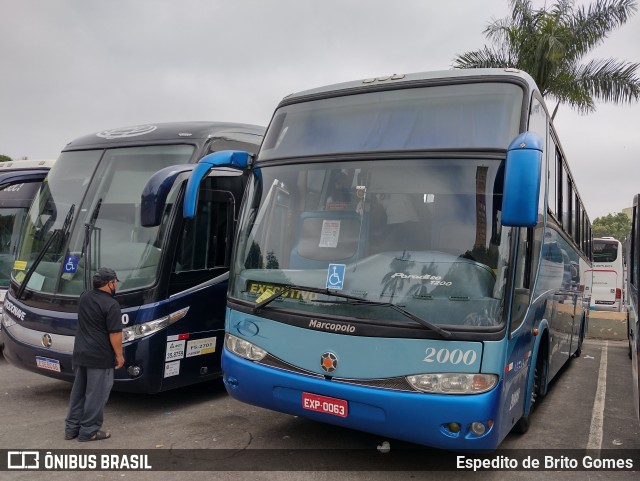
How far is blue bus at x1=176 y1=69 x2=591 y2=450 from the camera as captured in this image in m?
4.41

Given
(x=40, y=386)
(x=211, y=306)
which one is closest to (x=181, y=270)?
(x=211, y=306)

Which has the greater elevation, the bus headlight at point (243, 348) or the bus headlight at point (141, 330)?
the bus headlight at point (243, 348)

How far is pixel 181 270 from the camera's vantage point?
6805mm

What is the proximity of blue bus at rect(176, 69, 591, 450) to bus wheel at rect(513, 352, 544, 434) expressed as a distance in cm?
8

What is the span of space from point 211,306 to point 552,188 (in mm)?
3979

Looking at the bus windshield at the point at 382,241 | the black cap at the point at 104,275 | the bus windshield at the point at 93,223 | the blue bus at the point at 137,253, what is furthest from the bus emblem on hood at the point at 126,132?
the bus windshield at the point at 382,241

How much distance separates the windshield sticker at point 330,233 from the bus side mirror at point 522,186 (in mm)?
1393

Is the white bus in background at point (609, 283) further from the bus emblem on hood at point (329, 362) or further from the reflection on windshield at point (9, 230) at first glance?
the bus emblem on hood at point (329, 362)

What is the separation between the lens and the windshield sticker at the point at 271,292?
496 centimetres

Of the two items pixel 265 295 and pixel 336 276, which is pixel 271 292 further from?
pixel 336 276

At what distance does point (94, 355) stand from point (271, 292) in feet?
→ 6.02

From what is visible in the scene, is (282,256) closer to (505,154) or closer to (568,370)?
(505,154)

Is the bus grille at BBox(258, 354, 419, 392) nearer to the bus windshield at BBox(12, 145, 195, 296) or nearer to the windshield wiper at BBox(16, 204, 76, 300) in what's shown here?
the bus windshield at BBox(12, 145, 195, 296)

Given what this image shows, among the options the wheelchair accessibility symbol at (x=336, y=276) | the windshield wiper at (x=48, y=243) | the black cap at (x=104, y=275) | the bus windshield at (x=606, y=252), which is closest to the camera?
the wheelchair accessibility symbol at (x=336, y=276)
